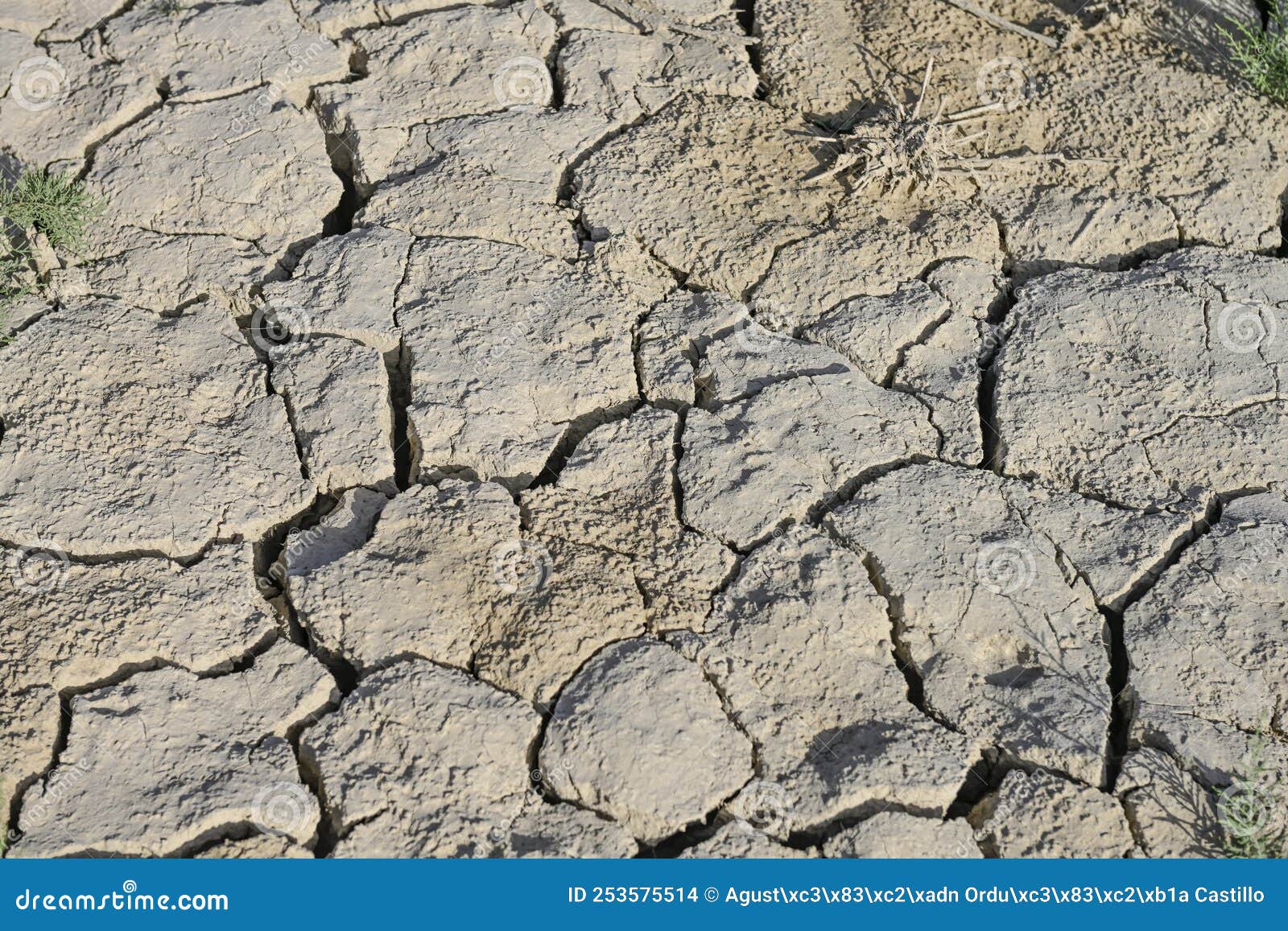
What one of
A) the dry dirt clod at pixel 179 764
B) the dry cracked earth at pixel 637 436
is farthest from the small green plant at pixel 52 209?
the dry dirt clod at pixel 179 764

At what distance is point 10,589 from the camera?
9.05 feet

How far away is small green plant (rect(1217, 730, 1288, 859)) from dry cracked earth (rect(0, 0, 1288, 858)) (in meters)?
0.03

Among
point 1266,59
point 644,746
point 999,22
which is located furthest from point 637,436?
point 1266,59

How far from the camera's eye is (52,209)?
3359mm

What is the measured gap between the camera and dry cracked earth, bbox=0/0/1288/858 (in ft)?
8.23

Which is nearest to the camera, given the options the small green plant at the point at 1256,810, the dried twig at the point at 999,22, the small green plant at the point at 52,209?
the small green plant at the point at 1256,810

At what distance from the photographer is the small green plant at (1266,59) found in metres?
3.74

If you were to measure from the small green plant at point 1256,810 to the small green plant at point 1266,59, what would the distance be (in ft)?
7.27

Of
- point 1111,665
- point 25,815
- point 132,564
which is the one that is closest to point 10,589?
point 132,564

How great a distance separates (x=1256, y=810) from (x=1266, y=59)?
2.45 metres

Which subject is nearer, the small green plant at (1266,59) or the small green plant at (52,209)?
the small green plant at (52,209)

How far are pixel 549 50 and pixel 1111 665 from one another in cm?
250

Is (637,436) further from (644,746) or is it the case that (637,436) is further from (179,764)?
(179,764)

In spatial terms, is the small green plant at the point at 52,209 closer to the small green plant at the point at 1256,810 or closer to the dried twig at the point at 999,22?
the dried twig at the point at 999,22
